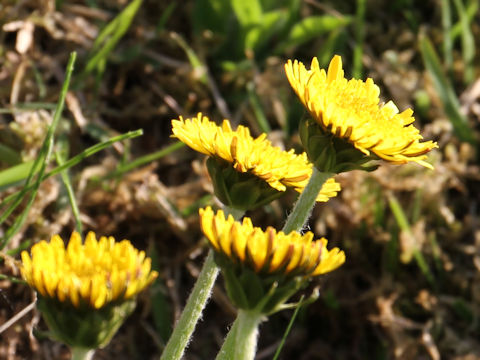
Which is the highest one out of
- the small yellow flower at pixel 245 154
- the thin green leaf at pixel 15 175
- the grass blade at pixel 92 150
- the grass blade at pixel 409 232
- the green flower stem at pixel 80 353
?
the small yellow flower at pixel 245 154

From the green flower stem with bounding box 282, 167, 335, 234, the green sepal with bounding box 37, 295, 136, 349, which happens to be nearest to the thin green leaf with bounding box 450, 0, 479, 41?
the green flower stem with bounding box 282, 167, 335, 234

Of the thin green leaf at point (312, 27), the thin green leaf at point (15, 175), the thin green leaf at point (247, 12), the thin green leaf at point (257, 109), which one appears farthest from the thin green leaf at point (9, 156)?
the thin green leaf at point (312, 27)

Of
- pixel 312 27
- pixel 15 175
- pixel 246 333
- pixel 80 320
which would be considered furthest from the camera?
pixel 312 27

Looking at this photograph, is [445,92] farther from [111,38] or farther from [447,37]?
[111,38]

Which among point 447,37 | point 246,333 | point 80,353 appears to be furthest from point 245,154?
point 447,37

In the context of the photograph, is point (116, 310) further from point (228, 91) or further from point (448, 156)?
point (448, 156)

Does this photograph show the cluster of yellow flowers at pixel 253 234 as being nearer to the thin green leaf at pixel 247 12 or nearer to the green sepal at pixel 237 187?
the green sepal at pixel 237 187
